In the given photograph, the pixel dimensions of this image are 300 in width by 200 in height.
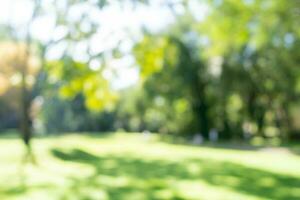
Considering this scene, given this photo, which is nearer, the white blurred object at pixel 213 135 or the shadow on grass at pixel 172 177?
the shadow on grass at pixel 172 177

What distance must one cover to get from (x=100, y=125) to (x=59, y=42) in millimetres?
39663

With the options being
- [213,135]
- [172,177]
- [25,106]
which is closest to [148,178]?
[172,177]

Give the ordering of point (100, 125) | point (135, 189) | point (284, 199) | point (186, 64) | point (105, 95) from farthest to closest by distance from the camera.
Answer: point (100, 125)
point (186, 64)
point (105, 95)
point (135, 189)
point (284, 199)

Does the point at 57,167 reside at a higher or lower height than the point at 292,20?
lower

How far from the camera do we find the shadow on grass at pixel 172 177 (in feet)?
32.5

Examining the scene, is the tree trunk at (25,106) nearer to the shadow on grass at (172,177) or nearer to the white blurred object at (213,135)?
the shadow on grass at (172,177)

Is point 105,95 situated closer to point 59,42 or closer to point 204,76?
point 59,42

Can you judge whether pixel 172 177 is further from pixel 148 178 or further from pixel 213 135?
pixel 213 135

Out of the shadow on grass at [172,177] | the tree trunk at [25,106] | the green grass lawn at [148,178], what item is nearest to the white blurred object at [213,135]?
the green grass lawn at [148,178]

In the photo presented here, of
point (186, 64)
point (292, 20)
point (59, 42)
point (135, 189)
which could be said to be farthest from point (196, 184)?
point (186, 64)

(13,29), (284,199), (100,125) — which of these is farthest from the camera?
(100,125)

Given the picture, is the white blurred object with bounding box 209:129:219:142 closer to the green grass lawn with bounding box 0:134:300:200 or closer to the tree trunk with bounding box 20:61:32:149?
the green grass lawn with bounding box 0:134:300:200

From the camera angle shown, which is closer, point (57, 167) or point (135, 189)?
point (135, 189)

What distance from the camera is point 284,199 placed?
30.5 ft
